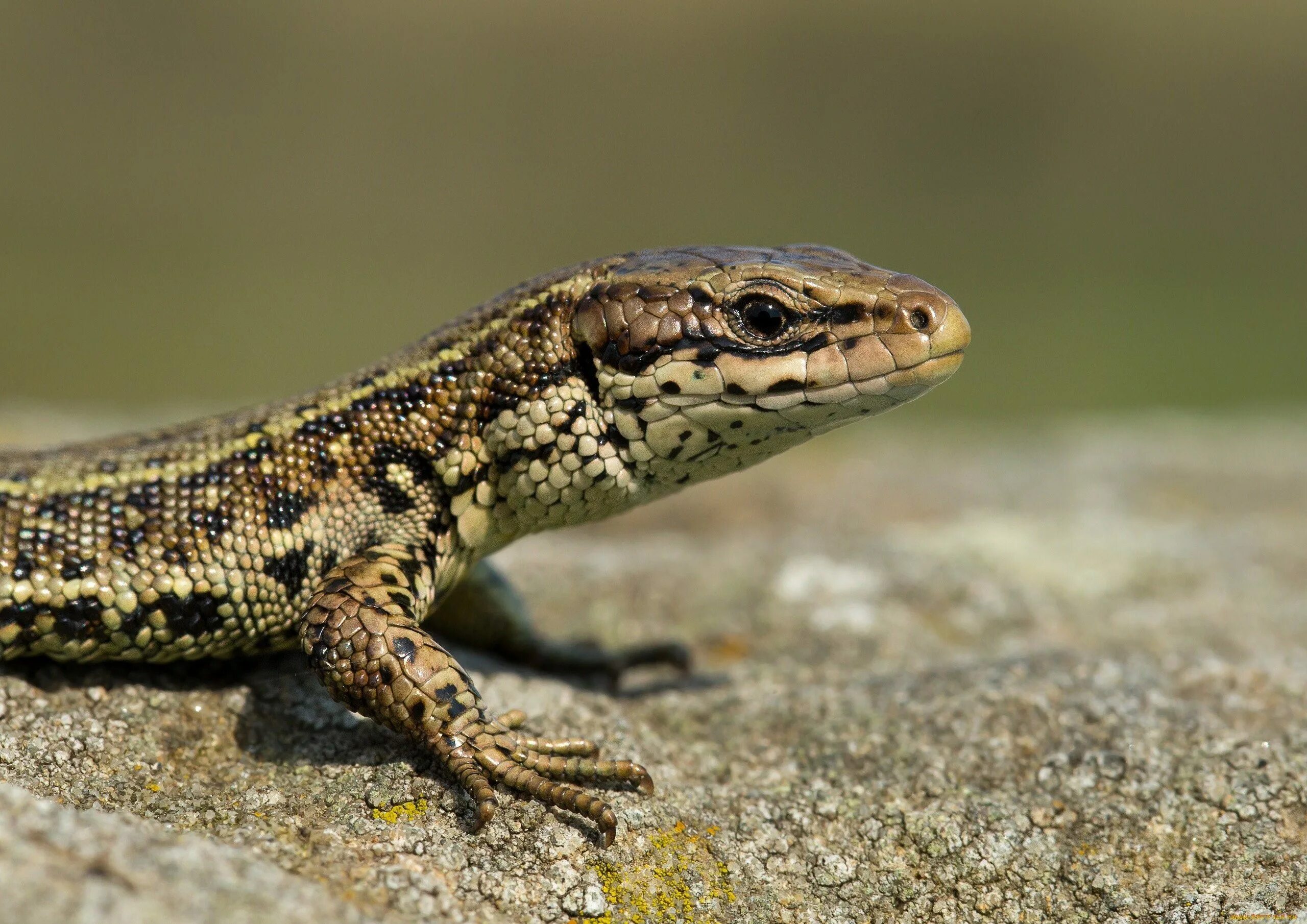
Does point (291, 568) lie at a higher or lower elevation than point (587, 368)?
lower

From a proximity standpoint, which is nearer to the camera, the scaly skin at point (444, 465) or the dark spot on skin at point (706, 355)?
the scaly skin at point (444, 465)

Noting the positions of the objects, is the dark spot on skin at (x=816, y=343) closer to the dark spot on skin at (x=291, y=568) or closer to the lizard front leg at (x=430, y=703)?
the lizard front leg at (x=430, y=703)

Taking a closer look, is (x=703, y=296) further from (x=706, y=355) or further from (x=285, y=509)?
(x=285, y=509)

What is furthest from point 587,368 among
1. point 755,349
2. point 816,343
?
point 816,343

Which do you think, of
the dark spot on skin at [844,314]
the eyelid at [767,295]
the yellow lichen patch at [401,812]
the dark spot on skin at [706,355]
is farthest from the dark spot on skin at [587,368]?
the yellow lichen patch at [401,812]

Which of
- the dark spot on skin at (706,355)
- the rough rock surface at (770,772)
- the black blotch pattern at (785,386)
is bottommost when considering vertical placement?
the rough rock surface at (770,772)

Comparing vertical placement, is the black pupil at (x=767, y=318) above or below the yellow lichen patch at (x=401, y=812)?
above

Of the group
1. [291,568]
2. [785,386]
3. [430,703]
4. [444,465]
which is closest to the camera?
[430,703]

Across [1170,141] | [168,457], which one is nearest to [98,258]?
[168,457]
